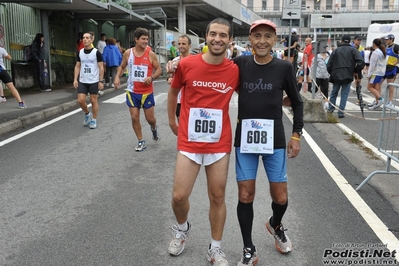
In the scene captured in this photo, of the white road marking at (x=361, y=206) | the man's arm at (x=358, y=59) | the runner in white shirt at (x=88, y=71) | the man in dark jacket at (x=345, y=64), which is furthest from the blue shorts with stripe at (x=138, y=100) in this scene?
the man's arm at (x=358, y=59)

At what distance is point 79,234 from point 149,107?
3.52m

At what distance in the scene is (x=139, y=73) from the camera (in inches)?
272

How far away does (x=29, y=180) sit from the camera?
5379 mm

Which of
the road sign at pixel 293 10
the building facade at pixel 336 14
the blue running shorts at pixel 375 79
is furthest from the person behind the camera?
the building facade at pixel 336 14

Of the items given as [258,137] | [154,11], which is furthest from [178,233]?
→ [154,11]

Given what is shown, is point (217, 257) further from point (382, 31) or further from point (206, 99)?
point (382, 31)

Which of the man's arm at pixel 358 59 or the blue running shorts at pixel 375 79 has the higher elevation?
the man's arm at pixel 358 59

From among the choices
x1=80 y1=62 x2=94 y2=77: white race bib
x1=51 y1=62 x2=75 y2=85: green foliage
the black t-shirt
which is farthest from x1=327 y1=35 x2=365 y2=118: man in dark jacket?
x1=51 y1=62 x2=75 y2=85: green foliage

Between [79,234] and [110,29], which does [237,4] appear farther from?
[79,234]

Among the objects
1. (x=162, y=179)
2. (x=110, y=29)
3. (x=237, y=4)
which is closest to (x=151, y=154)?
(x=162, y=179)

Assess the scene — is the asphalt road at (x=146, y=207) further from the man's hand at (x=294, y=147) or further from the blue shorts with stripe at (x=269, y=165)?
the man's hand at (x=294, y=147)

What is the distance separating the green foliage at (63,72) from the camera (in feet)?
56.3

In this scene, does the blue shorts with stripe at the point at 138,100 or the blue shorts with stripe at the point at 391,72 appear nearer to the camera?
the blue shorts with stripe at the point at 138,100

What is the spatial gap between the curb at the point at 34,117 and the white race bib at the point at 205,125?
20.5ft
